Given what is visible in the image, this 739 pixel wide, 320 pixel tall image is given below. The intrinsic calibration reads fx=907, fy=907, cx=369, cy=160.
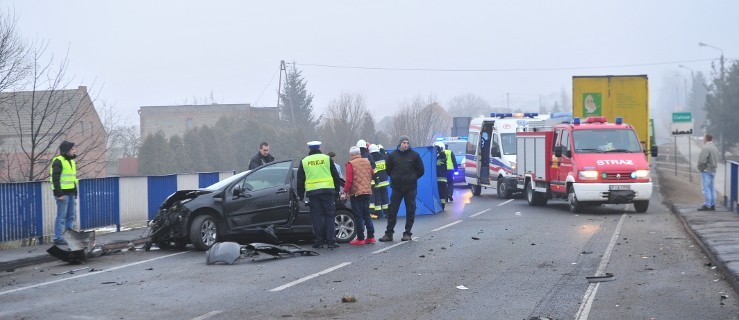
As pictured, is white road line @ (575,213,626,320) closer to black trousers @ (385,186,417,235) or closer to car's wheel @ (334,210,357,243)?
black trousers @ (385,186,417,235)

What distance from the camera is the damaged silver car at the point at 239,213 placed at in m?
15.0

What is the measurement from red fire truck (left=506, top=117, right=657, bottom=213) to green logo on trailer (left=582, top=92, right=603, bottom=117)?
2.08 metres

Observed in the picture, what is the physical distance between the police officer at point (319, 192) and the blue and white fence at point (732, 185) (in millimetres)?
10041

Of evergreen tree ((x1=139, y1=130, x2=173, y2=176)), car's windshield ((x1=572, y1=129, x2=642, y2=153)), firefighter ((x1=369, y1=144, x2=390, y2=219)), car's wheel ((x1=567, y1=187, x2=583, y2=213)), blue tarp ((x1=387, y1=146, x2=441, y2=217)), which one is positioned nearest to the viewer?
firefighter ((x1=369, y1=144, x2=390, y2=219))

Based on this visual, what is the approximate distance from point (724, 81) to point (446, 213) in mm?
67606

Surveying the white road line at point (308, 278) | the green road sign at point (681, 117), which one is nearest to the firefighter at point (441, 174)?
the white road line at point (308, 278)

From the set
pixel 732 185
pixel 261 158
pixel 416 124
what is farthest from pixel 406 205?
pixel 416 124

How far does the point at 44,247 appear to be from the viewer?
625 inches

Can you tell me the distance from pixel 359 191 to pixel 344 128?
39.4 meters

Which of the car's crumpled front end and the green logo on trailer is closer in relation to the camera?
the car's crumpled front end

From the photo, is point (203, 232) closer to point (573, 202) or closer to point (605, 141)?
point (573, 202)

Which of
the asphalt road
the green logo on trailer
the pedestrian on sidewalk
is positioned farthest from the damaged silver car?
the green logo on trailer

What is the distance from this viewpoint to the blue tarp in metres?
22.9

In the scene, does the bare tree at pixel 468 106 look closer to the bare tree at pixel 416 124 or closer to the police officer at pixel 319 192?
the bare tree at pixel 416 124
